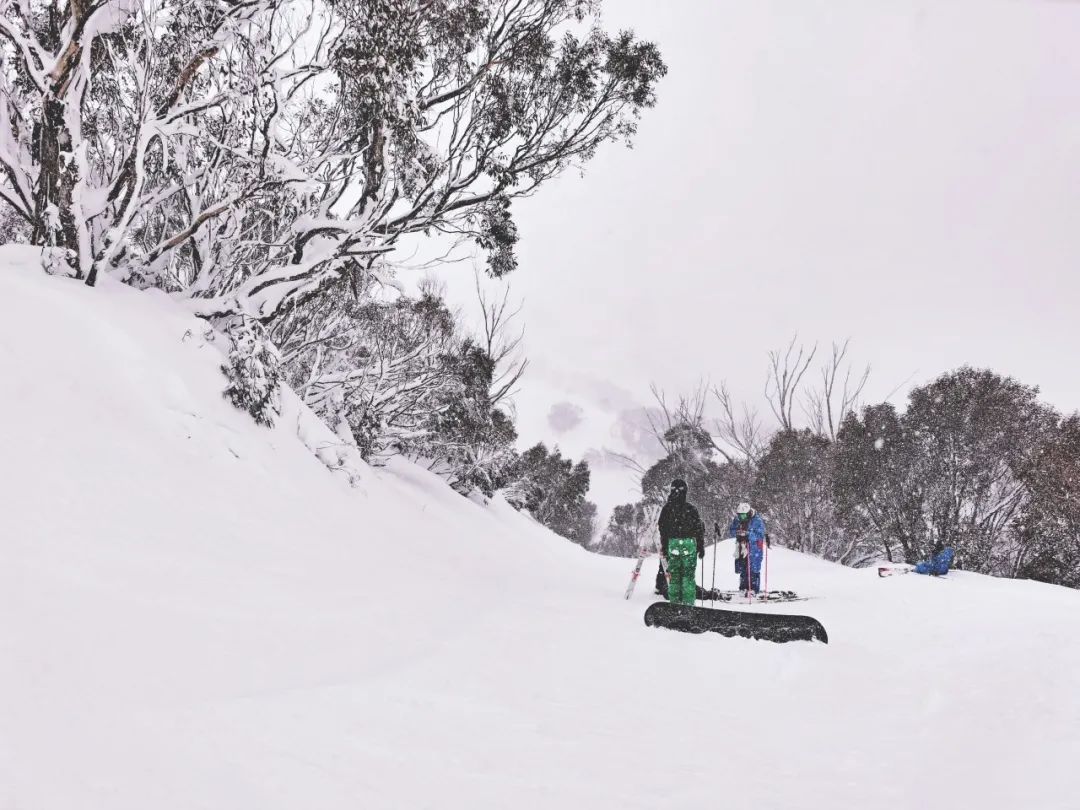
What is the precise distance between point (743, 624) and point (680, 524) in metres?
2.49

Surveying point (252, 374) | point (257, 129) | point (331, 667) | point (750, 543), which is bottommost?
point (331, 667)

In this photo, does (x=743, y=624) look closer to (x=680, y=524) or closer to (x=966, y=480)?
(x=680, y=524)

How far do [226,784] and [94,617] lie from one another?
4.53 ft

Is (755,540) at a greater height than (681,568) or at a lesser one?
greater

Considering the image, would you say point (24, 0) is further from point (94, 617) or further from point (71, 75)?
point (94, 617)

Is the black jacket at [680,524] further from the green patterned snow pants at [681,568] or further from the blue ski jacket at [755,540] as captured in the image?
the blue ski jacket at [755,540]

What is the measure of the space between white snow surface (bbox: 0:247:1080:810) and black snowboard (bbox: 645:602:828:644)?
A: 0.17 meters

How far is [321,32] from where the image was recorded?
8656mm

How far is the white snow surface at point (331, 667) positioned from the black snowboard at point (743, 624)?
172 millimetres

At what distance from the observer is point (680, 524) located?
7871 mm

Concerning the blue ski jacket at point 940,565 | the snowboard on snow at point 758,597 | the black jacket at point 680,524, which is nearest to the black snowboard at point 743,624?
the black jacket at point 680,524

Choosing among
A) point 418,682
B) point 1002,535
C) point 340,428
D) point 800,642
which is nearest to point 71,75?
point 340,428

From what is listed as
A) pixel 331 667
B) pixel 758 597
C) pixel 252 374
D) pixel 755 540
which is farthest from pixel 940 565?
pixel 252 374

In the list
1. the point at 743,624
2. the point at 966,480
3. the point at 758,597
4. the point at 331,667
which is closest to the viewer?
the point at 331,667
